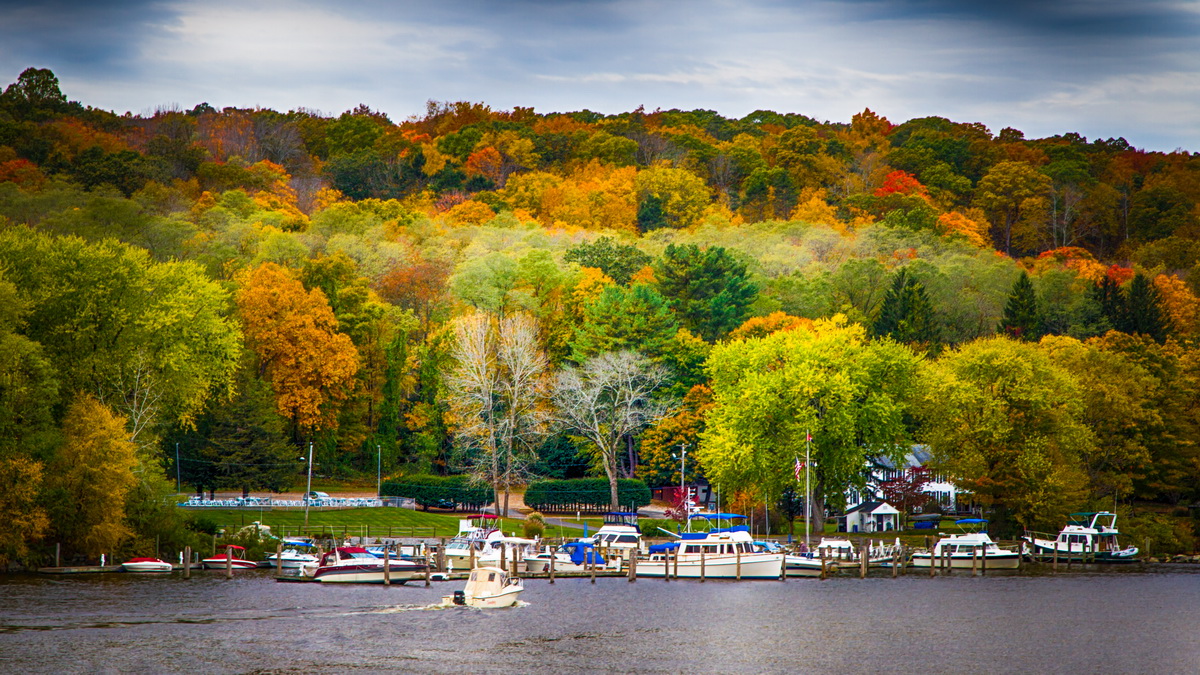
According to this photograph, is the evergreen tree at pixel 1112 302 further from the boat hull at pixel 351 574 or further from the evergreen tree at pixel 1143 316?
the boat hull at pixel 351 574

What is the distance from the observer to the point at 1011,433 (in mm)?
86312

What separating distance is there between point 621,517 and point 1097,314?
57578 mm

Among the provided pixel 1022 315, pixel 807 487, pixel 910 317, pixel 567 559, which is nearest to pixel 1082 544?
pixel 807 487

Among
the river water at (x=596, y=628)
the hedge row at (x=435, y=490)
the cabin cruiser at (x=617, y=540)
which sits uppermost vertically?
the hedge row at (x=435, y=490)

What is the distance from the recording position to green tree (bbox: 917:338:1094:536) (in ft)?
282

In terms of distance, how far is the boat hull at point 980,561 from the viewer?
268 feet

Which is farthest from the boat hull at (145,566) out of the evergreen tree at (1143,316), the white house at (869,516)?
the evergreen tree at (1143,316)

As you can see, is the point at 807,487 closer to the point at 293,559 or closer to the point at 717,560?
the point at 717,560

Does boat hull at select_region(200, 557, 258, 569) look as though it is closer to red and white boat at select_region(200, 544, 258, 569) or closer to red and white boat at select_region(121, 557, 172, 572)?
red and white boat at select_region(200, 544, 258, 569)

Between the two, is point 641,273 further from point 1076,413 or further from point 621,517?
point 1076,413

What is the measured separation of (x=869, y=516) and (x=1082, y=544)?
649 inches

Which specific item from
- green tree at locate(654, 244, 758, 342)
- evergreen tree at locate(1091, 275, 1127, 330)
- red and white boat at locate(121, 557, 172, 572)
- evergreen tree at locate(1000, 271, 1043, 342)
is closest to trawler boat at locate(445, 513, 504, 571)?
red and white boat at locate(121, 557, 172, 572)

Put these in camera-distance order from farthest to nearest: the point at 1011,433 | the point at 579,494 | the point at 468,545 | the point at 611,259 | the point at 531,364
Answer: the point at 611,259
the point at 531,364
the point at 579,494
the point at 1011,433
the point at 468,545

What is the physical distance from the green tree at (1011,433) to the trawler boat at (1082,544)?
4.32 ft
